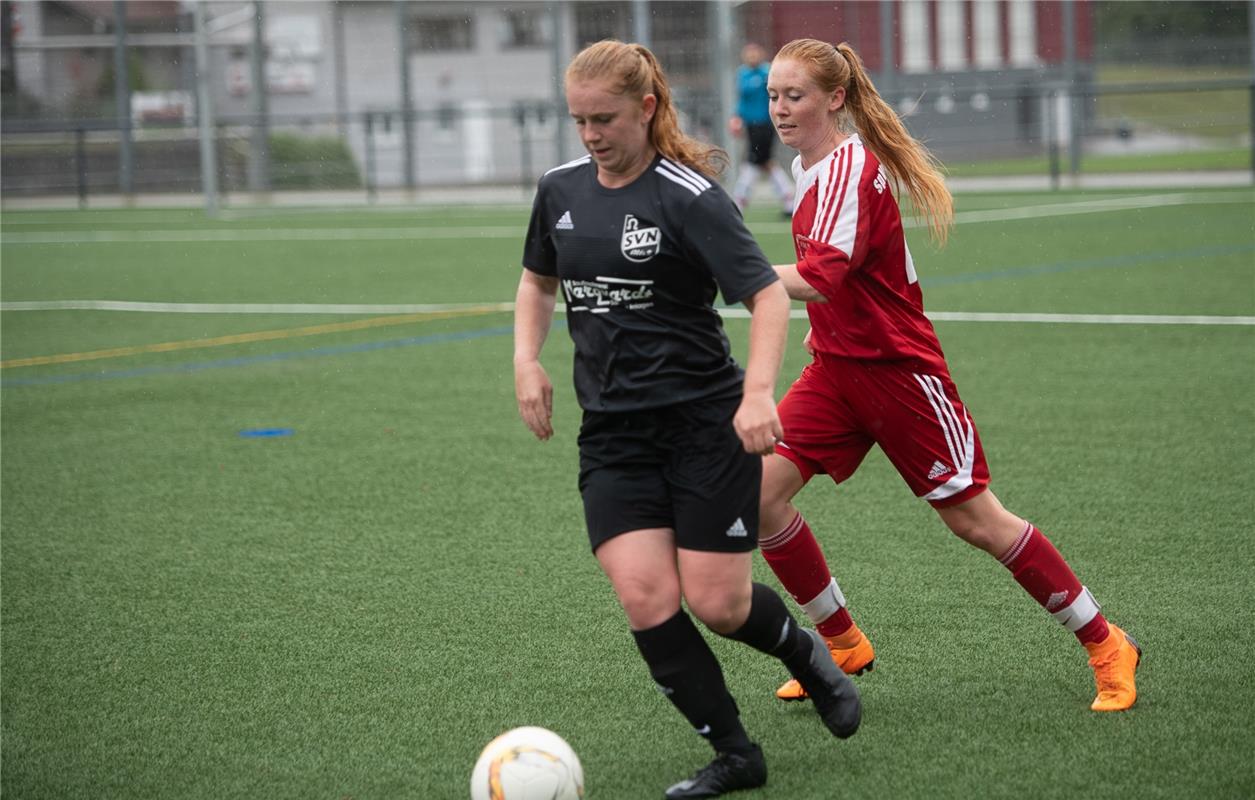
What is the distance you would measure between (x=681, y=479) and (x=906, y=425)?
796 millimetres

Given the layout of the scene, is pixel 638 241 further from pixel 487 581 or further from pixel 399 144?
pixel 399 144

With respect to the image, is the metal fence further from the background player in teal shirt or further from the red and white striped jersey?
the red and white striped jersey

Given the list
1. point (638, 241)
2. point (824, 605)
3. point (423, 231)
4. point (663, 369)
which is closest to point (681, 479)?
point (663, 369)

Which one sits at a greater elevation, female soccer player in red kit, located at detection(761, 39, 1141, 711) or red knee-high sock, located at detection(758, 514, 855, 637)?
female soccer player in red kit, located at detection(761, 39, 1141, 711)

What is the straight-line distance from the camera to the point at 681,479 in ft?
11.0

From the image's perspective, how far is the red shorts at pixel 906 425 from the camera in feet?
12.7

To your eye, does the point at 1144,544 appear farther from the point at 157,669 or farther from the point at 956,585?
the point at 157,669

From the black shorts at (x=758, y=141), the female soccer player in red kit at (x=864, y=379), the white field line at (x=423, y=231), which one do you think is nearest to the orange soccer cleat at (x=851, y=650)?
the female soccer player in red kit at (x=864, y=379)

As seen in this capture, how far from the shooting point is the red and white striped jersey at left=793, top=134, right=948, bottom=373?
12.3ft

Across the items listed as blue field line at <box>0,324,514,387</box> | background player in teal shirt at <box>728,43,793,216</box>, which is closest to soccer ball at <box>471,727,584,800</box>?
blue field line at <box>0,324,514,387</box>

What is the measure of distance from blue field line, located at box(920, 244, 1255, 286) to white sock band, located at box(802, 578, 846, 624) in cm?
902

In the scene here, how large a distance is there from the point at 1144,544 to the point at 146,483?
13.6ft

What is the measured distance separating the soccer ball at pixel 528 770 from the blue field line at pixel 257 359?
7.10 meters

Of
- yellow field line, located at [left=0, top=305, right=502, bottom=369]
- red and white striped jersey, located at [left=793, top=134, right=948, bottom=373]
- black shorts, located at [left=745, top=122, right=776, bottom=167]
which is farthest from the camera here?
black shorts, located at [left=745, top=122, right=776, bottom=167]
